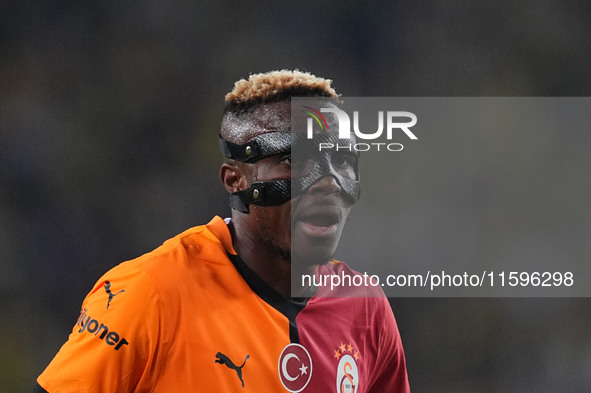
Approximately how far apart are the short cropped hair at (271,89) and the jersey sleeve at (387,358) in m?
0.88

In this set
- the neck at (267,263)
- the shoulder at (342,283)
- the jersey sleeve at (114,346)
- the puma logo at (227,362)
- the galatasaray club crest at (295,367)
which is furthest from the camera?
the shoulder at (342,283)

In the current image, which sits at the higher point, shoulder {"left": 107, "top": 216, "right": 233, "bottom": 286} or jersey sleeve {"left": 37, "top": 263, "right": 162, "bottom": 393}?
shoulder {"left": 107, "top": 216, "right": 233, "bottom": 286}

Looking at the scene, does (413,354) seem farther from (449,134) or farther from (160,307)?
(160,307)

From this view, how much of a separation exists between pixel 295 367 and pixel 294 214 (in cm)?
50

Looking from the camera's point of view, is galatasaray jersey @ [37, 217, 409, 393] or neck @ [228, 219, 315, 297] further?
neck @ [228, 219, 315, 297]

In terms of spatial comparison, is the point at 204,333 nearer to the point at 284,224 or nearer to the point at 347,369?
the point at 284,224

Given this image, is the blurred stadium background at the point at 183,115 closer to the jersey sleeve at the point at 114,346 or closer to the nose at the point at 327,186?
the nose at the point at 327,186

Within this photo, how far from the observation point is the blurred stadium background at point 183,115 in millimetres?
4969

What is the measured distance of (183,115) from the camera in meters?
5.18

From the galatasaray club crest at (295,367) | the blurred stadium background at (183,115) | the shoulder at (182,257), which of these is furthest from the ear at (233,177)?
the blurred stadium background at (183,115)

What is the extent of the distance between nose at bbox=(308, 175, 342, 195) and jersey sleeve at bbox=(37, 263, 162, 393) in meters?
0.64

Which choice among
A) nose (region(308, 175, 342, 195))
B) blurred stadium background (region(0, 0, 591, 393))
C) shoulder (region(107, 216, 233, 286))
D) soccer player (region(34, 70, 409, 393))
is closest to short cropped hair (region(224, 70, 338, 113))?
soccer player (region(34, 70, 409, 393))

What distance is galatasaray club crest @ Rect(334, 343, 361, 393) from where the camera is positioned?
8.40 feet

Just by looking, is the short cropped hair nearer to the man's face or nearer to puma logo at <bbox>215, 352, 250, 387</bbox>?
the man's face
